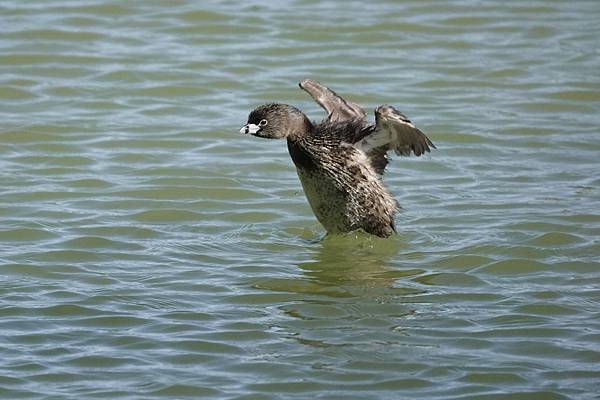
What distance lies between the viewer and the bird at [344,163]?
33.1ft

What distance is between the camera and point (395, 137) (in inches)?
397

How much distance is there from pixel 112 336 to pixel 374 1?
9.42 meters

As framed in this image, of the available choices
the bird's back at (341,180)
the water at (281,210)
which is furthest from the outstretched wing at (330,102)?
the bird's back at (341,180)

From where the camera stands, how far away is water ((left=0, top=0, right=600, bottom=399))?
24.7ft

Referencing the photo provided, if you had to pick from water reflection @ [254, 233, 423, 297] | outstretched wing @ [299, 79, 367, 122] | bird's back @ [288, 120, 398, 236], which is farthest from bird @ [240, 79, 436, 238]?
outstretched wing @ [299, 79, 367, 122]

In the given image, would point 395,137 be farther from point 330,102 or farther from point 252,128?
point 330,102

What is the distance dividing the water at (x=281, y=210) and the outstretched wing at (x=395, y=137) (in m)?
0.70

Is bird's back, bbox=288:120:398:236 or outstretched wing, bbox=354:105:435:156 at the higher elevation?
outstretched wing, bbox=354:105:435:156

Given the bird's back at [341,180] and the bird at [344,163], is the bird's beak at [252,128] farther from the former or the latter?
the bird's back at [341,180]

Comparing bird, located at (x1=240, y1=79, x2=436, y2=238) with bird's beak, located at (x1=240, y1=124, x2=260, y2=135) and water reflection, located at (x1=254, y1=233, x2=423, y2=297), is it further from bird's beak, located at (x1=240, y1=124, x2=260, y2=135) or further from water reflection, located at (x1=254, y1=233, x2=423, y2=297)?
water reflection, located at (x1=254, y1=233, x2=423, y2=297)

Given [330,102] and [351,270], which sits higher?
[330,102]

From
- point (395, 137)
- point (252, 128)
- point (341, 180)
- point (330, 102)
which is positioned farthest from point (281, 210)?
point (395, 137)

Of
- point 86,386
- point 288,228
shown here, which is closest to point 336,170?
point 288,228

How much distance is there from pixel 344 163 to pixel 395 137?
17.3 inches
